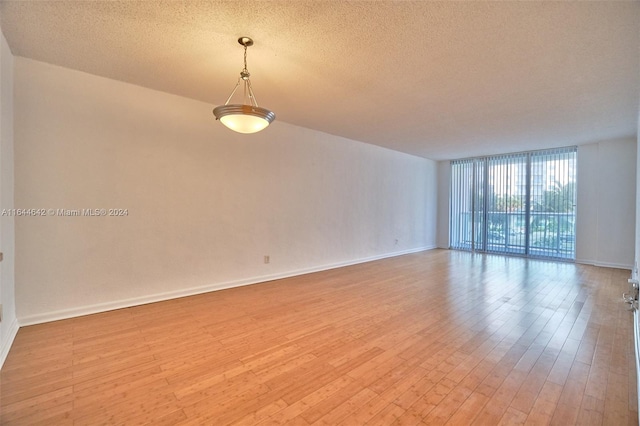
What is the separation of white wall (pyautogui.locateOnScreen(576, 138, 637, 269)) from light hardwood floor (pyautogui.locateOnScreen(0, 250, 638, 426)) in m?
2.86

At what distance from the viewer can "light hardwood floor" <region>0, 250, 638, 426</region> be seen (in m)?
1.70

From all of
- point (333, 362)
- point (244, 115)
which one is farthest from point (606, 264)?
point (244, 115)

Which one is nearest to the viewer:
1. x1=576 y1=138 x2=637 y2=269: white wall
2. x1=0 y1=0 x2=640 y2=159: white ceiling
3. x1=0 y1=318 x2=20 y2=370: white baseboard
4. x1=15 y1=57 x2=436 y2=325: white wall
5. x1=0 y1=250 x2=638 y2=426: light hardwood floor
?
x1=0 y1=250 x2=638 y2=426: light hardwood floor

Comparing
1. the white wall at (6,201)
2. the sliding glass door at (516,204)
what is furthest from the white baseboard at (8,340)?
the sliding glass door at (516,204)

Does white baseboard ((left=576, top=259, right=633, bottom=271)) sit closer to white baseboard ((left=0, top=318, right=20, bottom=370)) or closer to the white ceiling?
the white ceiling

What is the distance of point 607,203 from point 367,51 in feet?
21.6

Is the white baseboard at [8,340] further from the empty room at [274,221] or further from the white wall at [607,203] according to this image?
the white wall at [607,203]

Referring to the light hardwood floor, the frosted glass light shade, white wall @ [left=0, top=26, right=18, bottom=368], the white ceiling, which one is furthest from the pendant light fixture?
the light hardwood floor

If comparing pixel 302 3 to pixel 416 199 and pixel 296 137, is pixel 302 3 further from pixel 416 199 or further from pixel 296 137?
pixel 416 199

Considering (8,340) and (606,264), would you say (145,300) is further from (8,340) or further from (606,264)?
(606,264)

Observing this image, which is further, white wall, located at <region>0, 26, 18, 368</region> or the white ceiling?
white wall, located at <region>0, 26, 18, 368</region>

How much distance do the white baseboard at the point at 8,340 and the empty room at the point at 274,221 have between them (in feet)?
0.10

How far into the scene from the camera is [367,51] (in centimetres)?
260

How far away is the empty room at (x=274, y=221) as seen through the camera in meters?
1.92
